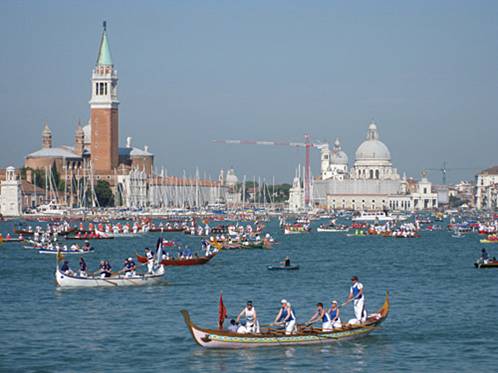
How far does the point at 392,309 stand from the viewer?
144 ft

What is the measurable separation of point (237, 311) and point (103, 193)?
152 meters

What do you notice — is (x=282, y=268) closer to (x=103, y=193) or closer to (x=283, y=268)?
(x=283, y=268)

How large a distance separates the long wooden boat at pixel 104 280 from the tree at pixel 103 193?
141 m

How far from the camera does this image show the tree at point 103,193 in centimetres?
19238

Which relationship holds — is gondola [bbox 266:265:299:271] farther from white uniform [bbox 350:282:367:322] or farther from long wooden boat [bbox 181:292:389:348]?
long wooden boat [bbox 181:292:389:348]

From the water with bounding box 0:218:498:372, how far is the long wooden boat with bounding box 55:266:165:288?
0.54 metres

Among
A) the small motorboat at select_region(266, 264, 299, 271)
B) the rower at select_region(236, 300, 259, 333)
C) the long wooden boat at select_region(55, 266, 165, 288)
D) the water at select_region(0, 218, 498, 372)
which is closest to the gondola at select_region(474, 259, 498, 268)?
the water at select_region(0, 218, 498, 372)

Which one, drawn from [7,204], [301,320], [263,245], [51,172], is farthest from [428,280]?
[51,172]

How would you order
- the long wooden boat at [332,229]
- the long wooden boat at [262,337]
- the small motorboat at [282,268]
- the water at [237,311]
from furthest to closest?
the long wooden boat at [332,229], the small motorboat at [282,268], the long wooden boat at [262,337], the water at [237,311]

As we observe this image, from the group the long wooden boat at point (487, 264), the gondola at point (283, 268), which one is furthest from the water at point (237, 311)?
the gondola at point (283, 268)

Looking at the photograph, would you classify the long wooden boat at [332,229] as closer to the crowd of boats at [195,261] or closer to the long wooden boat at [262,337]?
the crowd of boats at [195,261]

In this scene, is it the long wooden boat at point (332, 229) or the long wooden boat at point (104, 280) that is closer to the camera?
the long wooden boat at point (104, 280)

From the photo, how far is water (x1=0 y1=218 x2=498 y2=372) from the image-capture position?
110ft

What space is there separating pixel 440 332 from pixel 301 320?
4438 mm
